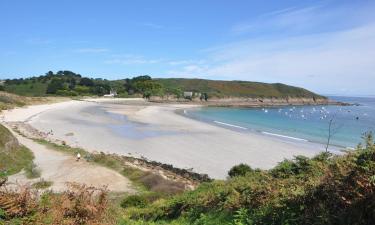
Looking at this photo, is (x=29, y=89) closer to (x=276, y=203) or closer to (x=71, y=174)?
(x=71, y=174)

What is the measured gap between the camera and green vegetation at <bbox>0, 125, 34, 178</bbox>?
27.7 m

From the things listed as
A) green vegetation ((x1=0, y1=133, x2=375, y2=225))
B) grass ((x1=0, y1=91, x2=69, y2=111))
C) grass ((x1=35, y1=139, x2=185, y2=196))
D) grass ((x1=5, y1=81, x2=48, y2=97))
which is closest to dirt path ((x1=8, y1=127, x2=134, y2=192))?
grass ((x1=35, y1=139, x2=185, y2=196))

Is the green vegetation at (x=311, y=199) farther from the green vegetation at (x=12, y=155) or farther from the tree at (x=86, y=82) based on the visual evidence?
the tree at (x=86, y=82)

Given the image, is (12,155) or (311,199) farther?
(12,155)

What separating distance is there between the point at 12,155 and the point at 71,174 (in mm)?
6165

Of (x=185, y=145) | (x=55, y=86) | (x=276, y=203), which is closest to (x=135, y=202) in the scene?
(x=276, y=203)

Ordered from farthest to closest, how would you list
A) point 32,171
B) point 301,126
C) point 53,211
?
point 301,126 < point 32,171 < point 53,211

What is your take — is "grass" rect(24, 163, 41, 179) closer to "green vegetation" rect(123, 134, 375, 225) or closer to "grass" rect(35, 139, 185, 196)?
"grass" rect(35, 139, 185, 196)

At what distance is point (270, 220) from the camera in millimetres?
7184

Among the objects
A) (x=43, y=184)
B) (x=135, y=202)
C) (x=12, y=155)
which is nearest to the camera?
(x=135, y=202)

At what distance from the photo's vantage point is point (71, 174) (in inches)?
1050

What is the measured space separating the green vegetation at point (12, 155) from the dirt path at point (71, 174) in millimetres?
672

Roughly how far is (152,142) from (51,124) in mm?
21928

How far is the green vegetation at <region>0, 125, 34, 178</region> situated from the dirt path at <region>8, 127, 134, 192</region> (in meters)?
0.67
